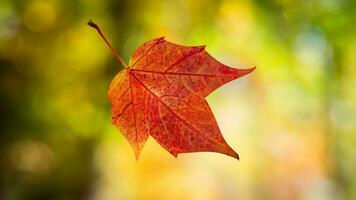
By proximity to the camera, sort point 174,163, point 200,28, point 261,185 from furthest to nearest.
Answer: point 261,185
point 174,163
point 200,28

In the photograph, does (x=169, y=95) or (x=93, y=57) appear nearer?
(x=169, y=95)

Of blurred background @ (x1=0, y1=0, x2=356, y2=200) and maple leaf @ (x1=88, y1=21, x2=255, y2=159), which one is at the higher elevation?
blurred background @ (x1=0, y1=0, x2=356, y2=200)

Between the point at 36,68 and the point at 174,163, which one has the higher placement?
the point at 36,68

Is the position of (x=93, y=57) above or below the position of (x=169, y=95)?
above

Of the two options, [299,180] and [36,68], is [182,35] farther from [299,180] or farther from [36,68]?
[299,180]

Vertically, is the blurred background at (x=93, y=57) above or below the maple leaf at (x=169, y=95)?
above

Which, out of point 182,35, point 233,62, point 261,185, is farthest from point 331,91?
point 261,185

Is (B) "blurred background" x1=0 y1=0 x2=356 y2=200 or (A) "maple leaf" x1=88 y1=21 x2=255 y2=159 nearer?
(A) "maple leaf" x1=88 y1=21 x2=255 y2=159

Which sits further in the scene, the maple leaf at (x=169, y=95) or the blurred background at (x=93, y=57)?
the blurred background at (x=93, y=57)
